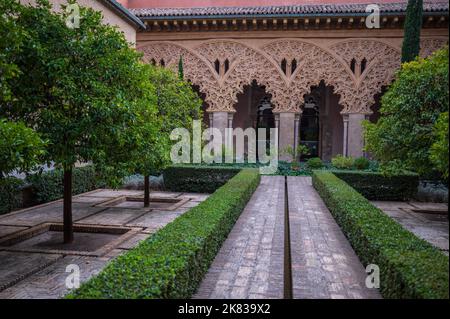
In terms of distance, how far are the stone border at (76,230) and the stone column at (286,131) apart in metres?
11.4

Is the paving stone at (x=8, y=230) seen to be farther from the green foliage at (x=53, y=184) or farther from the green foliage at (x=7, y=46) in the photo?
the green foliage at (x=7, y=46)

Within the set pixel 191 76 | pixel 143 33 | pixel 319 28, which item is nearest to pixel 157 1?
pixel 143 33

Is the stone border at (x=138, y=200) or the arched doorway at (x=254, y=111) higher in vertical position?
the arched doorway at (x=254, y=111)

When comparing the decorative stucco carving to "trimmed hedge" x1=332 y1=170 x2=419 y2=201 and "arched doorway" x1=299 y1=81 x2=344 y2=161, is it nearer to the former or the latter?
"arched doorway" x1=299 y1=81 x2=344 y2=161

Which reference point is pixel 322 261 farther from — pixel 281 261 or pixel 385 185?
pixel 385 185

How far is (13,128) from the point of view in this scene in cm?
411

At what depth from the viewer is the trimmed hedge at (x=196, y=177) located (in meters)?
12.4

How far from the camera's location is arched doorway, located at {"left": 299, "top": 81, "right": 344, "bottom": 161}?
787 inches

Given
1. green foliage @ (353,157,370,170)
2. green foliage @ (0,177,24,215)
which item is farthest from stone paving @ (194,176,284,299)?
green foliage @ (353,157,370,170)

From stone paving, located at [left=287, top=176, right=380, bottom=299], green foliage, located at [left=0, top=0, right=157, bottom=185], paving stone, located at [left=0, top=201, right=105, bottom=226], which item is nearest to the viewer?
stone paving, located at [left=287, top=176, right=380, bottom=299]

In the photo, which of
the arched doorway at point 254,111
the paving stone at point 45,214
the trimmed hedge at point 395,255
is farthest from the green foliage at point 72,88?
the arched doorway at point 254,111

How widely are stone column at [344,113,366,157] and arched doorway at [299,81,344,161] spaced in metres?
2.68

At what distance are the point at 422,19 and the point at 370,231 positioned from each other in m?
14.3
